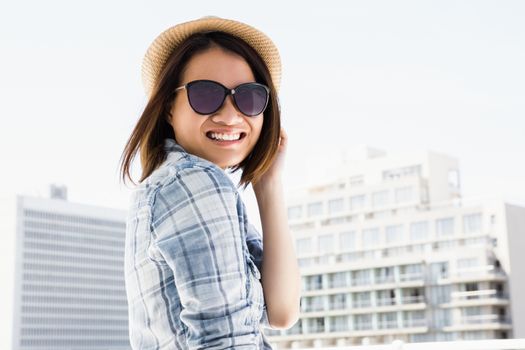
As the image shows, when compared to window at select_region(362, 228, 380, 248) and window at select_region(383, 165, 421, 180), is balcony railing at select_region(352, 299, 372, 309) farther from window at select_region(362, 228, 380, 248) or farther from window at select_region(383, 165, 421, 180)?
window at select_region(383, 165, 421, 180)

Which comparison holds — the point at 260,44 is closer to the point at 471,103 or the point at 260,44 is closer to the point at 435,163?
the point at 435,163

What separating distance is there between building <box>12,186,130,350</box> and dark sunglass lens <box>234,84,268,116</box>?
5133cm

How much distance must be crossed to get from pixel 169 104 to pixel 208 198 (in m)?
0.16

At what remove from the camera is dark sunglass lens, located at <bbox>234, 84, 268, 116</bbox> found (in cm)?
73

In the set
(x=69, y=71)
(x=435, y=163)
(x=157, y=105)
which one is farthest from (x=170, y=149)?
(x=69, y=71)

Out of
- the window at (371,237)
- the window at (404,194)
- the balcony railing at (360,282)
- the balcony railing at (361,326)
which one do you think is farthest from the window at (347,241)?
the balcony railing at (361,326)

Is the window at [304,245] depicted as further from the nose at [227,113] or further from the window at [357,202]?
the nose at [227,113]

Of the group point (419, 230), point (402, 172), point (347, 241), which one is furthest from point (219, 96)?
point (402, 172)

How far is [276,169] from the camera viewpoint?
2.67ft

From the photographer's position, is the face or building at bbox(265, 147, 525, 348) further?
building at bbox(265, 147, 525, 348)

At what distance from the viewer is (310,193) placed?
38750 mm

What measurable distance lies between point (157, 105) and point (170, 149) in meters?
0.05

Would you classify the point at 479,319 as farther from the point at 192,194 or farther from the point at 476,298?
the point at 192,194

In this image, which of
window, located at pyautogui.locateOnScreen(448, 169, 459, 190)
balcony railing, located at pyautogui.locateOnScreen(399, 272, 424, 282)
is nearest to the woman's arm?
balcony railing, located at pyautogui.locateOnScreen(399, 272, 424, 282)
